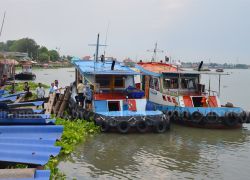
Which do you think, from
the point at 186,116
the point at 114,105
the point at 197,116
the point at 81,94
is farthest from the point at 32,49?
the point at 197,116

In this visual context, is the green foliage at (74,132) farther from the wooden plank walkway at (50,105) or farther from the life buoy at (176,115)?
the life buoy at (176,115)

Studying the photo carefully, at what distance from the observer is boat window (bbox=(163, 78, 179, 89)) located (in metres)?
19.7

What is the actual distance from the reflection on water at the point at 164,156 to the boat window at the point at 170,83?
10.7 feet

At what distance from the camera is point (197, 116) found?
1753cm

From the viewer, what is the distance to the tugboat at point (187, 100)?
Answer: 1744cm

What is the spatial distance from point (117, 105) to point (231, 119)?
548 centimetres

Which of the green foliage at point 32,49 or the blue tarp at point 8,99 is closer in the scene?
the blue tarp at point 8,99

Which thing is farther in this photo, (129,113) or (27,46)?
(27,46)

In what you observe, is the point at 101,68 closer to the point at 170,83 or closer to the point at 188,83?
the point at 170,83

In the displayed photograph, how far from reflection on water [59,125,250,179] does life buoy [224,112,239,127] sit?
0.59 meters

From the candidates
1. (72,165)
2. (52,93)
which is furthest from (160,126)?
(52,93)

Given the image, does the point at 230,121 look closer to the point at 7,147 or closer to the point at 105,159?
the point at 105,159

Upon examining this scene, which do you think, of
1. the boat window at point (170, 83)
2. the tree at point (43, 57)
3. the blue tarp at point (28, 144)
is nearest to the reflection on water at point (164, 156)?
the blue tarp at point (28, 144)

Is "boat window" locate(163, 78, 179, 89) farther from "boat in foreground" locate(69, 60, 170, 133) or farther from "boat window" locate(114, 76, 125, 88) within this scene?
"boat window" locate(114, 76, 125, 88)
